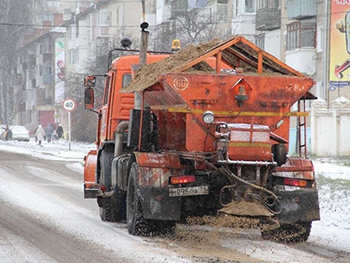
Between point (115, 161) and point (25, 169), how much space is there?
47.8 feet

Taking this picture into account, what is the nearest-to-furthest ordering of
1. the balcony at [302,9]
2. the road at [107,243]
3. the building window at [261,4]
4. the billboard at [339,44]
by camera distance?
1. the road at [107,243]
2. the billboard at [339,44]
3. the balcony at [302,9]
4. the building window at [261,4]

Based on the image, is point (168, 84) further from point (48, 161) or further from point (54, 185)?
point (48, 161)

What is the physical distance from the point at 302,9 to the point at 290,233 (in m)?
32.6

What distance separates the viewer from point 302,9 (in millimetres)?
43188

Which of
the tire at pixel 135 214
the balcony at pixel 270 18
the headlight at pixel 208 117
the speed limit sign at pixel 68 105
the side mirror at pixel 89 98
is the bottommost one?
the tire at pixel 135 214

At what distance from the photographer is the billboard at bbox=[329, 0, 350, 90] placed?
38.7m

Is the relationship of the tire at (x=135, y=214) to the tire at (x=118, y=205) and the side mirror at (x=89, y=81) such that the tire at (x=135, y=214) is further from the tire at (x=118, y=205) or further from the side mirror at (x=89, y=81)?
the side mirror at (x=89, y=81)

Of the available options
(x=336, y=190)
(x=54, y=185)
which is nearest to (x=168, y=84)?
(x=336, y=190)

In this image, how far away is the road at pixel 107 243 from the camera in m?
9.52

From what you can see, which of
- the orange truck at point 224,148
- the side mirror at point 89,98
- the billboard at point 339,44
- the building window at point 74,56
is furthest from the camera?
the building window at point 74,56

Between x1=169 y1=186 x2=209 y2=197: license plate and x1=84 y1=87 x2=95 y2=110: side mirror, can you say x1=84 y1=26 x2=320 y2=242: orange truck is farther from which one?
x1=84 y1=87 x2=95 y2=110: side mirror

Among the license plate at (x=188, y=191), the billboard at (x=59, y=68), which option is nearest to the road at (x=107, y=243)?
the license plate at (x=188, y=191)

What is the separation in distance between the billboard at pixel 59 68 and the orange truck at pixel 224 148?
71.6 meters

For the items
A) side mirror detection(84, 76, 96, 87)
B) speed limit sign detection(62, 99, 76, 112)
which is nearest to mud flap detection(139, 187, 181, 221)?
side mirror detection(84, 76, 96, 87)
